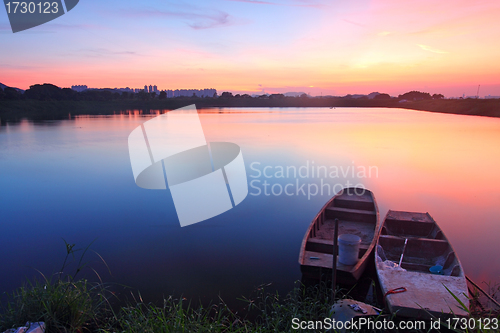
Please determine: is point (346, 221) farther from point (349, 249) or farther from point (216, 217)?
point (216, 217)

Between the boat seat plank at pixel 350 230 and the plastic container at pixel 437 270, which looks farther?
the boat seat plank at pixel 350 230

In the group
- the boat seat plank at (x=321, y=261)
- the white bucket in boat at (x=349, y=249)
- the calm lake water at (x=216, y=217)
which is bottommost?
the calm lake water at (x=216, y=217)

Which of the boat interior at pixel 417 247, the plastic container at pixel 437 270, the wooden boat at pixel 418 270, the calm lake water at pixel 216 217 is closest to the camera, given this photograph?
the wooden boat at pixel 418 270

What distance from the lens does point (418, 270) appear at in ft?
18.0

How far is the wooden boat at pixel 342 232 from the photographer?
4.94 meters

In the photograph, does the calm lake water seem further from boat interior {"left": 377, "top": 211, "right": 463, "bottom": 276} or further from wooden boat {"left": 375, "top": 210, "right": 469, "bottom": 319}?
wooden boat {"left": 375, "top": 210, "right": 469, "bottom": 319}

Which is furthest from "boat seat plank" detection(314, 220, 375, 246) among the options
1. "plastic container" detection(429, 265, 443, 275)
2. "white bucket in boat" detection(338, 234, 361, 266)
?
"white bucket in boat" detection(338, 234, 361, 266)

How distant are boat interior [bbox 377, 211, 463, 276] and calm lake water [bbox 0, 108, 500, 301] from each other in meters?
0.63

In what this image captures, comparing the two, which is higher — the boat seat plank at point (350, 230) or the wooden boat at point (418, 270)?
the wooden boat at point (418, 270)

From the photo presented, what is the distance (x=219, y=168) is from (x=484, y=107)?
5986cm

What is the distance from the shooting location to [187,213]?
888 centimetres

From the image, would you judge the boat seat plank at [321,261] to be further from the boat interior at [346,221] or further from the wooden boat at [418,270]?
the wooden boat at [418,270]

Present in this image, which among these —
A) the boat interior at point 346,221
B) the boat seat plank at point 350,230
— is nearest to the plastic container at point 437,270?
the boat interior at point 346,221

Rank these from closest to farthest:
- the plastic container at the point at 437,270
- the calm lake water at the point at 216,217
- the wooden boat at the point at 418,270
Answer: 1. the wooden boat at the point at 418,270
2. the plastic container at the point at 437,270
3. the calm lake water at the point at 216,217
